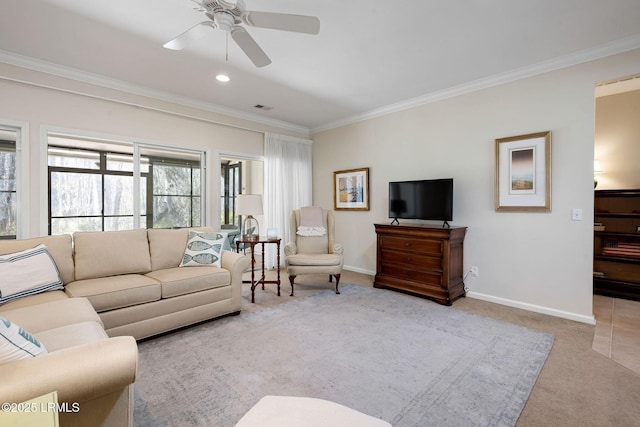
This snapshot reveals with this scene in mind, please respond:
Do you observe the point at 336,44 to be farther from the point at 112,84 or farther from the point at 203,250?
the point at 112,84

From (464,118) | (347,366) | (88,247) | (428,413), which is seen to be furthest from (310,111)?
(428,413)

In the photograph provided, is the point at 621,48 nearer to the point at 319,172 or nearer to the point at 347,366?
the point at 347,366

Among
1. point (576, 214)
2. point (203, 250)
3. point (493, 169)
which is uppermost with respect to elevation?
point (493, 169)

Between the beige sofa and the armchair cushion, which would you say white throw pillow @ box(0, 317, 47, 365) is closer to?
the beige sofa

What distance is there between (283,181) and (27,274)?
3.62 metres

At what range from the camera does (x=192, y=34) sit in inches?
80.0

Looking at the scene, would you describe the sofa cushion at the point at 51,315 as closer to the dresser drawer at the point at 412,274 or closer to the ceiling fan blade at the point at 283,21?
the ceiling fan blade at the point at 283,21

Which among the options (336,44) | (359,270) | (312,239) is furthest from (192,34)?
(359,270)

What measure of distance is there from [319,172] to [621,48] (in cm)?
418

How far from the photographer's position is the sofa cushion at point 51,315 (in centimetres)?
168

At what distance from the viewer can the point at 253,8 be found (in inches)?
89.0

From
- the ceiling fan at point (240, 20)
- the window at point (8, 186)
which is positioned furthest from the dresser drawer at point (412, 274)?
the window at point (8, 186)

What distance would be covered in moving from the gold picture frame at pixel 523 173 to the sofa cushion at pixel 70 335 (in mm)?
3891

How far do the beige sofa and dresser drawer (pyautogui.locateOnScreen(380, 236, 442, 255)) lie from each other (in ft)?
6.46
